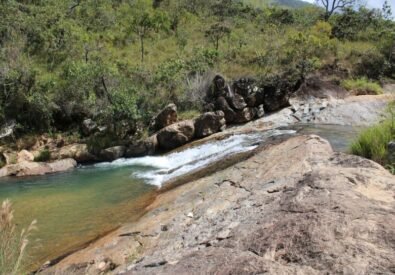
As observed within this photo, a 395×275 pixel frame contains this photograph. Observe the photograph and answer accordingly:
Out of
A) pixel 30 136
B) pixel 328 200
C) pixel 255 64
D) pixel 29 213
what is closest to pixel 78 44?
pixel 30 136

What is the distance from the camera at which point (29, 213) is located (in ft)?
33.6

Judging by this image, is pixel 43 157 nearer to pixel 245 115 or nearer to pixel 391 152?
pixel 245 115

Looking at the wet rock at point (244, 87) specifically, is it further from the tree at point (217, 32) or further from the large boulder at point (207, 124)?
the tree at point (217, 32)

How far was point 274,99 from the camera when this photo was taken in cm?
1861

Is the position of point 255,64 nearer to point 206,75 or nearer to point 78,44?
point 206,75

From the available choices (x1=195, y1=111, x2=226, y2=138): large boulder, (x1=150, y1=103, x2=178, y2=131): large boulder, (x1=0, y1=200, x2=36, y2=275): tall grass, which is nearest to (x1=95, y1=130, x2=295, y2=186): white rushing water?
(x1=195, y1=111, x2=226, y2=138): large boulder

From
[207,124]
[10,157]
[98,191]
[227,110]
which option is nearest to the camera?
[98,191]


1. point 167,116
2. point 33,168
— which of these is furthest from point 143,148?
point 33,168

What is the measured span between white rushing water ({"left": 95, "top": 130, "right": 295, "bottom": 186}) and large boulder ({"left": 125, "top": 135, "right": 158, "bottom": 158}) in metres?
0.45

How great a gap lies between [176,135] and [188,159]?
2.16m

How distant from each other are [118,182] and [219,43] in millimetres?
15849

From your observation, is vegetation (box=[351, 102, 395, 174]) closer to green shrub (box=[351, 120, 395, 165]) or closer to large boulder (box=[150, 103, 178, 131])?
green shrub (box=[351, 120, 395, 165])

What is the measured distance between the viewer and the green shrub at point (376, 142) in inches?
222

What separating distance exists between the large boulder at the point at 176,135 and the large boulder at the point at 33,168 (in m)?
3.84
